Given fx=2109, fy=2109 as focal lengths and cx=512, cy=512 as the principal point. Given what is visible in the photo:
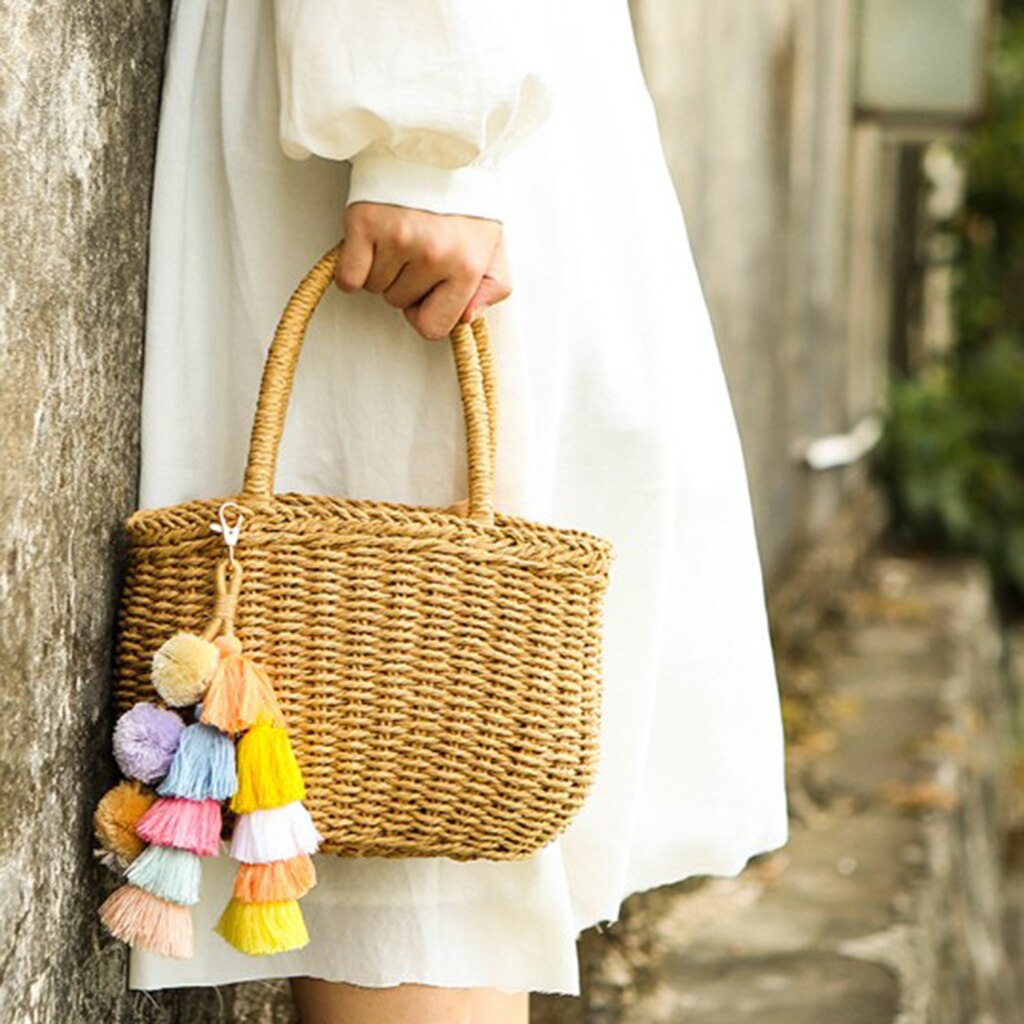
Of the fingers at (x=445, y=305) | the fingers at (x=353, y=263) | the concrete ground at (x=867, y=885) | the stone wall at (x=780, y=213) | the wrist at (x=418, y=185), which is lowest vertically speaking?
the concrete ground at (x=867, y=885)

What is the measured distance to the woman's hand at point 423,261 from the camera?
1551mm

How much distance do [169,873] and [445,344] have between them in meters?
0.46

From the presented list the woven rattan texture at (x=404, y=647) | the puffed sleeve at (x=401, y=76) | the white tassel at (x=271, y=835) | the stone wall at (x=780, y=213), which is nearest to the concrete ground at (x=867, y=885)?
the stone wall at (x=780, y=213)

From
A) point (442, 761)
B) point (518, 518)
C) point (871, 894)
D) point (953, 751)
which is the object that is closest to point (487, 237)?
point (518, 518)

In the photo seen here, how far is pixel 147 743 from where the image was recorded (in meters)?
1.46

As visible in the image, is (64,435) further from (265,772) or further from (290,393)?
(265,772)

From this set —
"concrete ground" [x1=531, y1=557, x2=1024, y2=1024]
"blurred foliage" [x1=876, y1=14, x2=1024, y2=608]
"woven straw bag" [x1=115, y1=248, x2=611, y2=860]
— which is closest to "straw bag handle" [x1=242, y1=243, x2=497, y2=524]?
"woven straw bag" [x1=115, y1=248, x2=611, y2=860]

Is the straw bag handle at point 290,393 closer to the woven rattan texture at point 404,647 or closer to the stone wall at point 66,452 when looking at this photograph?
the woven rattan texture at point 404,647

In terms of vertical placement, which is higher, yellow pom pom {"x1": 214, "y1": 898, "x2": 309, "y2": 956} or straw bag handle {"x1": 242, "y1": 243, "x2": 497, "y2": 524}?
straw bag handle {"x1": 242, "y1": 243, "x2": 497, "y2": 524}

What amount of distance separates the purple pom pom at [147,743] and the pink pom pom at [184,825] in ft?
0.09

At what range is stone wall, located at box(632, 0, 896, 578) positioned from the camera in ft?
14.4

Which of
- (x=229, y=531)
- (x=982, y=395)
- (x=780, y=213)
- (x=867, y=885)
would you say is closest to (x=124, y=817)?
(x=229, y=531)

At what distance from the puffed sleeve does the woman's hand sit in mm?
21

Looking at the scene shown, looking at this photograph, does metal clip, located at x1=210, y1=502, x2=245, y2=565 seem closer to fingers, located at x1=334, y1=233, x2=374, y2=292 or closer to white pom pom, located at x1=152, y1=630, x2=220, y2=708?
white pom pom, located at x1=152, y1=630, x2=220, y2=708
